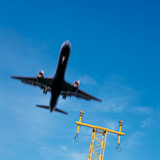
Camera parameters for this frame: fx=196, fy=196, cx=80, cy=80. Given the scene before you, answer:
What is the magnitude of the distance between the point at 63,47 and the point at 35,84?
42.0 feet

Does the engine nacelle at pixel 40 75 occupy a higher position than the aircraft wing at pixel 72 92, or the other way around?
the aircraft wing at pixel 72 92

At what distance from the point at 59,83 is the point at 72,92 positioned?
6476 millimetres

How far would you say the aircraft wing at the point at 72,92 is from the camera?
1501 inches

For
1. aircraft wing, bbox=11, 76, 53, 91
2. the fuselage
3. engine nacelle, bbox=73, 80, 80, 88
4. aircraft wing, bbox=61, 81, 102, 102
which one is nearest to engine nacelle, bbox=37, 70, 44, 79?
aircraft wing, bbox=11, 76, 53, 91

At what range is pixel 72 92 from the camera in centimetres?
3966

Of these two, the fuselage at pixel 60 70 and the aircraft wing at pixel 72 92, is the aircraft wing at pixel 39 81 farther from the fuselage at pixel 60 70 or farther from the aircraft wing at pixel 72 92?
the aircraft wing at pixel 72 92

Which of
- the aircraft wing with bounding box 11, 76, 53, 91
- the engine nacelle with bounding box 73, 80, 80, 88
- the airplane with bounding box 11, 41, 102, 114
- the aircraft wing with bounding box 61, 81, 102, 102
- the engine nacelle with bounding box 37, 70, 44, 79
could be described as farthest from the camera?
the aircraft wing with bounding box 61, 81, 102, 102

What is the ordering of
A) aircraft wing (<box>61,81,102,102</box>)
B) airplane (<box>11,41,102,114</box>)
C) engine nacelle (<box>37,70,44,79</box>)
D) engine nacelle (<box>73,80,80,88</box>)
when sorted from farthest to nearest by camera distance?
aircraft wing (<box>61,81,102,102</box>) < engine nacelle (<box>73,80,80,88</box>) < engine nacelle (<box>37,70,44,79</box>) < airplane (<box>11,41,102,114</box>)

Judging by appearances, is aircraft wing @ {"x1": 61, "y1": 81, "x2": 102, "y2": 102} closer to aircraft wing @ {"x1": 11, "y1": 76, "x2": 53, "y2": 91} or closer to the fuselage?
aircraft wing @ {"x1": 11, "y1": 76, "x2": 53, "y2": 91}

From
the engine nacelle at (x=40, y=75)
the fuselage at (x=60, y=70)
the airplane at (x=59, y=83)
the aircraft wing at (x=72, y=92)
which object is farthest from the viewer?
the aircraft wing at (x=72, y=92)

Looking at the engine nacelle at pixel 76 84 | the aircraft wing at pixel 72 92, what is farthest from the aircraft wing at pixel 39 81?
the engine nacelle at pixel 76 84

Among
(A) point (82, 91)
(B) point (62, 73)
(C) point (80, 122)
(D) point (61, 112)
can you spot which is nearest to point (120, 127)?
(C) point (80, 122)

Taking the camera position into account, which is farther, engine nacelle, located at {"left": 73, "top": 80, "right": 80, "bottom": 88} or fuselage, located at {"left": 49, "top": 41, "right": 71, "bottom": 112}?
engine nacelle, located at {"left": 73, "top": 80, "right": 80, "bottom": 88}

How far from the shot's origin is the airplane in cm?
3041
